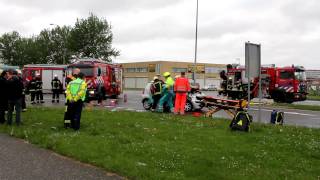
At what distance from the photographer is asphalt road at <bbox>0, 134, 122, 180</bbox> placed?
6848 millimetres

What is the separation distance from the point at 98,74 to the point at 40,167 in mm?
20136

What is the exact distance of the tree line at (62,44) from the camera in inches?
2435

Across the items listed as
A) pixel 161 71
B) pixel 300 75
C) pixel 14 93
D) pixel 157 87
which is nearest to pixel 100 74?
pixel 157 87

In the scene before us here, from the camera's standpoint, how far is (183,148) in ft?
29.3

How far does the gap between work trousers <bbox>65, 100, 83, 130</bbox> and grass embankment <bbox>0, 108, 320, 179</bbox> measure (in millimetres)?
252

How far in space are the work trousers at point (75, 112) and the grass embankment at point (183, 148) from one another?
252 millimetres

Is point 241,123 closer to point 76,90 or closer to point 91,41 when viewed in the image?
point 76,90

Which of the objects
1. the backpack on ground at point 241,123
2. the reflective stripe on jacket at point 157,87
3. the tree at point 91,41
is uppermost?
the tree at point 91,41

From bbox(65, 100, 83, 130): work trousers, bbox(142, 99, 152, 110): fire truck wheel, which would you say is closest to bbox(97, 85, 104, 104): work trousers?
bbox(142, 99, 152, 110): fire truck wheel

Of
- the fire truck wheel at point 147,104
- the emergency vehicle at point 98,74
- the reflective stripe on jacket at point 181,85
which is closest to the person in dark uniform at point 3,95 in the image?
the reflective stripe on jacket at point 181,85

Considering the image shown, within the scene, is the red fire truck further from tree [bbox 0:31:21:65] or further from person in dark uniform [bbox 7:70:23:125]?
tree [bbox 0:31:21:65]

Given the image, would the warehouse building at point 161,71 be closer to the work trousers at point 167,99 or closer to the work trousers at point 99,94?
the work trousers at point 99,94

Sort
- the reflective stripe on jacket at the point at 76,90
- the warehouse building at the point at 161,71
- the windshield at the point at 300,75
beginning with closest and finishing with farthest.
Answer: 1. the reflective stripe on jacket at the point at 76,90
2. the windshield at the point at 300,75
3. the warehouse building at the point at 161,71

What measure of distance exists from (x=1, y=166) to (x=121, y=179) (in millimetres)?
2219
